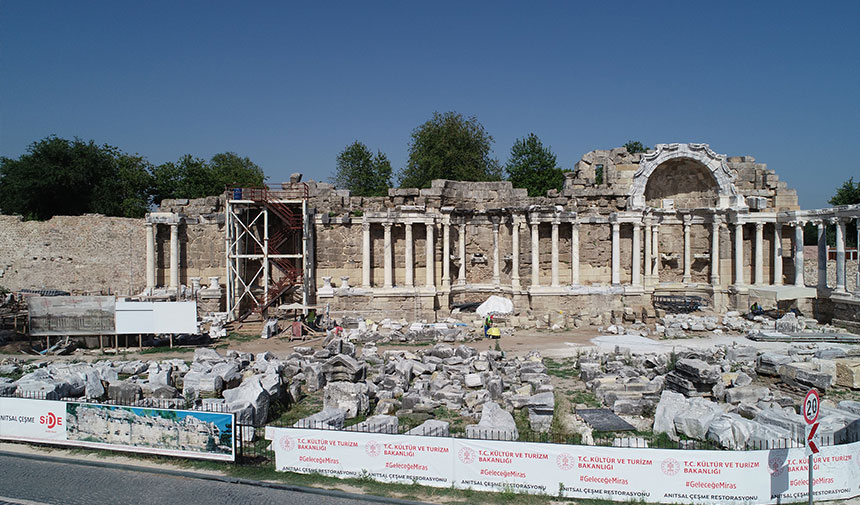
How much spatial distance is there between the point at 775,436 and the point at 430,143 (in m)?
44.7

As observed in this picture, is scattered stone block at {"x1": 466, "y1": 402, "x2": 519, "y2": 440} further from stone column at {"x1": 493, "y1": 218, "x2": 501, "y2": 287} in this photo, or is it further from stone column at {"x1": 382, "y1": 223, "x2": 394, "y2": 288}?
stone column at {"x1": 493, "y1": 218, "x2": 501, "y2": 287}

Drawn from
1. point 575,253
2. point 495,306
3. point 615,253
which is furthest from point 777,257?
point 495,306

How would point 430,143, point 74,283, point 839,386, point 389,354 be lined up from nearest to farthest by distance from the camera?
point 839,386 < point 389,354 < point 74,283 < point 430,143

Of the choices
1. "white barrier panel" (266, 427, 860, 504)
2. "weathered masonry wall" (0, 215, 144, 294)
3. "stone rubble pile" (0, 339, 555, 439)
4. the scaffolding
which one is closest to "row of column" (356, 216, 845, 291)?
the scaffolding

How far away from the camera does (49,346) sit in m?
19.8

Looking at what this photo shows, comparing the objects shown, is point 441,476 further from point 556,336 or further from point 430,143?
point 430,143

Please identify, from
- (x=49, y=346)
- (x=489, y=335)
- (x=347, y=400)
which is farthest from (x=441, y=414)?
(x=49, y=346)

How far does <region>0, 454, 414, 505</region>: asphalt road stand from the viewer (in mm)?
8641

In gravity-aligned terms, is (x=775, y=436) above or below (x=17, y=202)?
below

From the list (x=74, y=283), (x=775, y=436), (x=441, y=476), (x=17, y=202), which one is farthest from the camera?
(x=17, y=202)

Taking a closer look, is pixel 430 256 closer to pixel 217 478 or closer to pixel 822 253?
pixel 217 478

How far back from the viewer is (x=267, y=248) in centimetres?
2416

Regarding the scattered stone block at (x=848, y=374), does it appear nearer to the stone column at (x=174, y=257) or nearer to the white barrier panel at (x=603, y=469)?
the white barrier panel at (x=603, y=469)

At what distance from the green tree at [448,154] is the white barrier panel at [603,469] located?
133 feet
